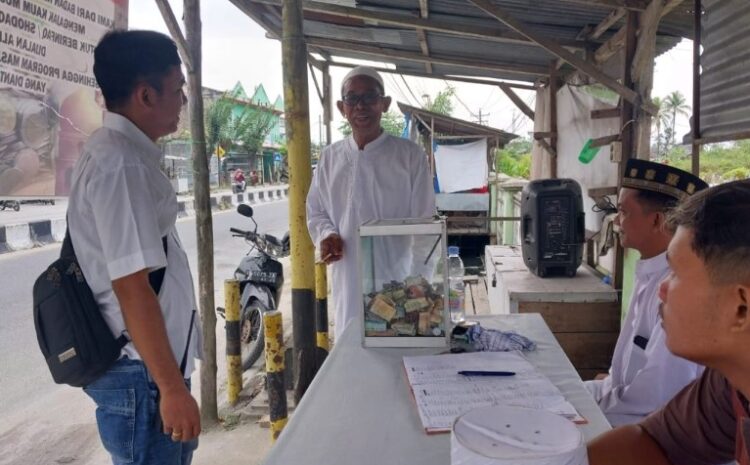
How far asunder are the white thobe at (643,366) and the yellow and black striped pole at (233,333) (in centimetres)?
240

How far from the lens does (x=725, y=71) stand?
228 centimetres

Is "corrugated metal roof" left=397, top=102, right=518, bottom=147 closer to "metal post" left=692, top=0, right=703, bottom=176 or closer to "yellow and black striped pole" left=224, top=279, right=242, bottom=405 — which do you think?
"yellow and black striped pole" left=224, top=279, right=242, bottom=405

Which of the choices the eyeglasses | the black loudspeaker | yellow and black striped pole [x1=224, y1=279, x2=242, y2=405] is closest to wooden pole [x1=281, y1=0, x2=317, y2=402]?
the eyeglasses

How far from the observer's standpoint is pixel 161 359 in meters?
1.40

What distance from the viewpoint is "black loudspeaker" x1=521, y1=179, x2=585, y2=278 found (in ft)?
11.5

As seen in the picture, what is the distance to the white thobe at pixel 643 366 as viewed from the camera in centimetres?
155

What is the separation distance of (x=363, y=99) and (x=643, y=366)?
164 cm

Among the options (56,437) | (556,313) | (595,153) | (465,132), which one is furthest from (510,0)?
(465,132)

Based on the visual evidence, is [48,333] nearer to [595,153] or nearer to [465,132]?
[595,153]

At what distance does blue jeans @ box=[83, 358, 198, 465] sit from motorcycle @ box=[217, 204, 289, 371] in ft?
9.51

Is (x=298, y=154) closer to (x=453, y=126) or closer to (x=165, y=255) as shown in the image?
(x=165, y=255)

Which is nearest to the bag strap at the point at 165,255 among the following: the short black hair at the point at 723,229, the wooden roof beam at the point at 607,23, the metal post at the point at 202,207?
the short black hair at the point at 723,229

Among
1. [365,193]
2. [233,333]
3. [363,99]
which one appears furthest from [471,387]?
[233,333]

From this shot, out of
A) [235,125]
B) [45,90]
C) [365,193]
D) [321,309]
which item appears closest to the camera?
[45,90]
